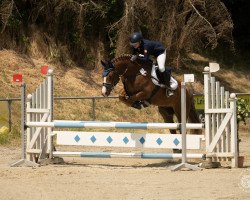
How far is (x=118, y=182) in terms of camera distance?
866 cm

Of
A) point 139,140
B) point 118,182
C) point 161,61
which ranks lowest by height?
→ point 118,182

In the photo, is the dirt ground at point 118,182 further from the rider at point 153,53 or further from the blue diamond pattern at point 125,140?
the rider at point 153,53

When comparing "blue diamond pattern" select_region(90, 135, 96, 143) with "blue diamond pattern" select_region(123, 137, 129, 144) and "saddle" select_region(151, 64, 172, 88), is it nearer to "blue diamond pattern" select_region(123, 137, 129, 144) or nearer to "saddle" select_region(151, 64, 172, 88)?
"blue diamond pattern" select_region(123, 137, 129, 144)

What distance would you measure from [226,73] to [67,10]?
24.7 ft

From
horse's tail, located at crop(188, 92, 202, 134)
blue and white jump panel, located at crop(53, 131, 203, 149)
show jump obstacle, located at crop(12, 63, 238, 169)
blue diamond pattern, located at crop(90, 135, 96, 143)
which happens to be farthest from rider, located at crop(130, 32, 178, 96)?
blue diamond pattern, located at crop(90, 135, 96, 143)

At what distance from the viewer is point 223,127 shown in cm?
1024

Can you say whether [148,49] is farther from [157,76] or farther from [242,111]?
[242,111]

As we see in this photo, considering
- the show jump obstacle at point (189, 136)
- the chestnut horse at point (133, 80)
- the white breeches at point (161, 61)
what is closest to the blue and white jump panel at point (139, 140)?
the show jump obstacle at point (189, 136)

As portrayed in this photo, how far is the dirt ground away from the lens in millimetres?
7574

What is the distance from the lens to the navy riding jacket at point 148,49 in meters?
10.8

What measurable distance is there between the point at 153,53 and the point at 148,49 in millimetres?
209

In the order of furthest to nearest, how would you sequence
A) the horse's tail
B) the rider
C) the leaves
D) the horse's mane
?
the horse's tail, the leaves, the horse's mane, the rider

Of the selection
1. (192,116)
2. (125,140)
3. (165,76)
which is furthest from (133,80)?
(192,116)

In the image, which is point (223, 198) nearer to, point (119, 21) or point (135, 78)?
point (135, 78)
